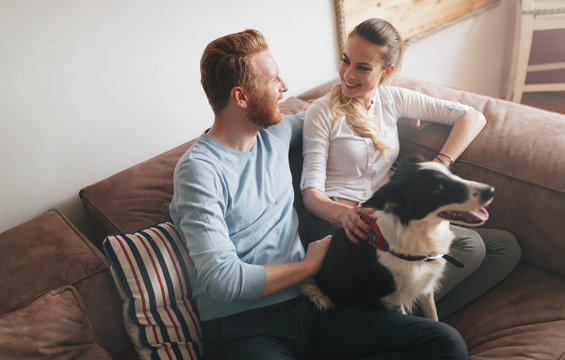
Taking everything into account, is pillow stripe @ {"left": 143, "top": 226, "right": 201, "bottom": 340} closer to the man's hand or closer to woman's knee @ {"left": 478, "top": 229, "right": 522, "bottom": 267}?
the man's hand

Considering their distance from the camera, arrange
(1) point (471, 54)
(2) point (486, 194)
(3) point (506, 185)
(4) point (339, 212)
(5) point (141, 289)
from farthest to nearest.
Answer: (1) point (471, 54) < (3) point (506, 185) < (4) point (339, 212) < (5) point (141, 289) < (2) point (486, 194)

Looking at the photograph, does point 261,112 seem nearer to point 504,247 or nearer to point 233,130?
point 233,130

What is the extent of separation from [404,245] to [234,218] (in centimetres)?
51

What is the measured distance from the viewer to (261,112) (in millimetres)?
1272

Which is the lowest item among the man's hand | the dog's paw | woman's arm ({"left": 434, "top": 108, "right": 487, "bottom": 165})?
the dog's paw

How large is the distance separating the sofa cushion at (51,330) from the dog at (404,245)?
67 cm

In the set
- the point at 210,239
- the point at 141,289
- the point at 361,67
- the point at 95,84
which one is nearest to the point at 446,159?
the point at 361,67

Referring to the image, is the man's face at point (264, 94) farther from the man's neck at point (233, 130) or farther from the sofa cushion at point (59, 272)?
the sofa cushion at point (59, 272)

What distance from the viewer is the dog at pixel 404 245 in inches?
40.7

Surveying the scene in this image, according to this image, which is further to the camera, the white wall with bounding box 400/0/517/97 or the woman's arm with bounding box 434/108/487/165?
the white wall with bounding box 400/0/517/97

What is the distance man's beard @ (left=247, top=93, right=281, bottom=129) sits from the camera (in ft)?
4.14

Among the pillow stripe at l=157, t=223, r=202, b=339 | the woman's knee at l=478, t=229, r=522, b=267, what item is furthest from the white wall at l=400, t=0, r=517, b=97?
the pillow stripe at l=157, t=223, r=202, b=339

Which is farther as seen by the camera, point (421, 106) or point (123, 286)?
point (421, 106)

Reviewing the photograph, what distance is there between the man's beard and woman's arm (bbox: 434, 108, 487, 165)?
2.14 feet
